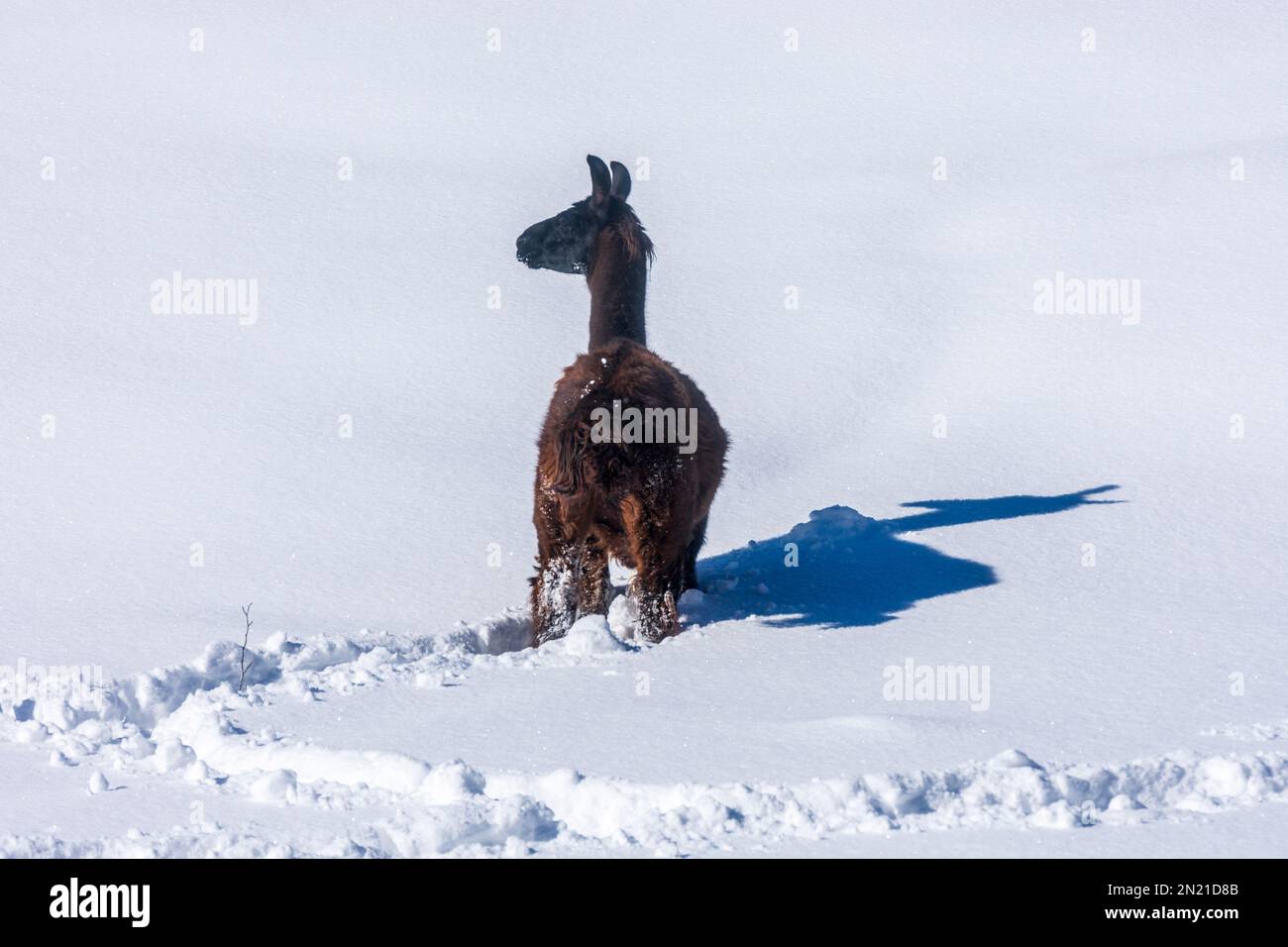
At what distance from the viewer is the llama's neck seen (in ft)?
26.6

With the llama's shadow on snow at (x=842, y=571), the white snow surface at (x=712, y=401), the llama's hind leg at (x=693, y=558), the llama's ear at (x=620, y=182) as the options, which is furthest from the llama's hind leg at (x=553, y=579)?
the llama's ear at (x=620, y=182)

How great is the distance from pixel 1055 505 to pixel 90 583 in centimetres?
571

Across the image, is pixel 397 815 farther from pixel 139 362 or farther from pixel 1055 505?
pixel 139 362

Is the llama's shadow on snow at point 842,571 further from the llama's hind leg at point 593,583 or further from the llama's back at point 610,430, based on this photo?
the llama's back at point 610,430

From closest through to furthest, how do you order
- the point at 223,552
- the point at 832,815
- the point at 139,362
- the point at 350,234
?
the point at 832,815
the point at 223,552
the point at 139,362
the point at 350,234

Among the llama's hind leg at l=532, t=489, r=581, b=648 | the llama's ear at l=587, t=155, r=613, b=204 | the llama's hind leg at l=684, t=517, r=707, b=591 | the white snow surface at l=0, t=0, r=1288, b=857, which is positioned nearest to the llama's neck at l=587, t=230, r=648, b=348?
the llama's ear at l=587, t=155, r=613, b=204

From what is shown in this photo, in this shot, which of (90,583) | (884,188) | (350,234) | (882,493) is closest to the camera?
(90,583)

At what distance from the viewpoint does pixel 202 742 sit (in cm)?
570

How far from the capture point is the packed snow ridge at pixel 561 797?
4.61 m

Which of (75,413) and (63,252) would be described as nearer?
(75,413)

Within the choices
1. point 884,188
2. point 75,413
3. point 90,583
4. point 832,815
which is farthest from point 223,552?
point 884,188

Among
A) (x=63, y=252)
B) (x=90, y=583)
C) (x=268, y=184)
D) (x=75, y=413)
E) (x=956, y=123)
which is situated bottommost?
(x=90, y=583)

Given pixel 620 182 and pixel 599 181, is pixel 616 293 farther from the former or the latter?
pixel 620 182

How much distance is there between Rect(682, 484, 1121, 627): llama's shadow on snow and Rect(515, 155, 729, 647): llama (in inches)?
16.5
